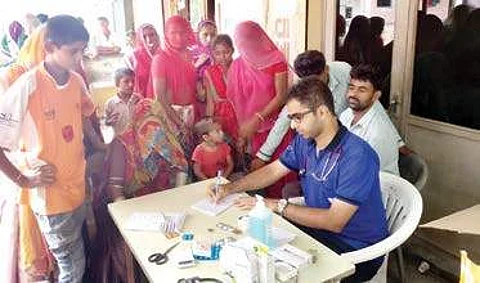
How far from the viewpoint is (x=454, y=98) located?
7.86 ft

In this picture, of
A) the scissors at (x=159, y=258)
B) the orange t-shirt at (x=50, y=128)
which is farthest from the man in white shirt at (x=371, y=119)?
the orange t-shirt at (x=50, y=128)

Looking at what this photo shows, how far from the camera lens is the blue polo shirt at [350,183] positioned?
158cm

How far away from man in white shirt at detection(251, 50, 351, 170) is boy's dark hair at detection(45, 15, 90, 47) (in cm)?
109

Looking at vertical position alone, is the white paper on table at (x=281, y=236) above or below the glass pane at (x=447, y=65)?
below

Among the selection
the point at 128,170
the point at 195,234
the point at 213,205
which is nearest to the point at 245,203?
the point at 213,205

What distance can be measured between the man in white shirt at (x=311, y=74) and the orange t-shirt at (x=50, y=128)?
37.9 inches

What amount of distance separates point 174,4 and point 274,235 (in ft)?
3.88

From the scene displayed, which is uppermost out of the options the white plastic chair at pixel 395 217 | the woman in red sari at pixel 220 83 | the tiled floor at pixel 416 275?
the woman in red sari at pixel 220 83

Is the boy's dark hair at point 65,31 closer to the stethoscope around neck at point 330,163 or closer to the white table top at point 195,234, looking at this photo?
the white table top at point 195,234

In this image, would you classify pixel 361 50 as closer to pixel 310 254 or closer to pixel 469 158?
pixel 469 158

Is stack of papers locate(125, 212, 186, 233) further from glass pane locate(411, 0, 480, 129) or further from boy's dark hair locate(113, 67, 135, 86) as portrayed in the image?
glass pane locate(411, 0, 480, 129)

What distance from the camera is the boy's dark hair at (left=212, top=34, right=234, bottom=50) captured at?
225cm

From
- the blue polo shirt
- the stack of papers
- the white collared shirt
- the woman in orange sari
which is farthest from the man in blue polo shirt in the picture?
the woman in orange sari

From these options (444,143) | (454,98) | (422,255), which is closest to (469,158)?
(444,143)
